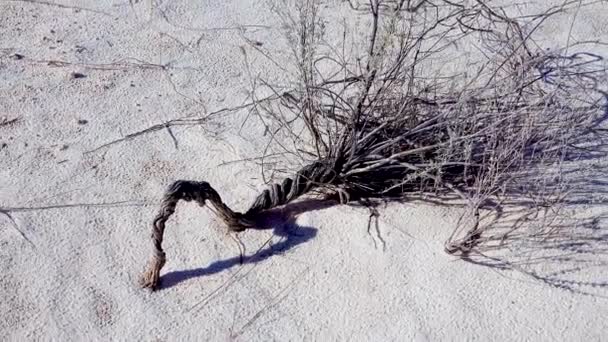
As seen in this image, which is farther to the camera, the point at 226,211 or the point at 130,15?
the point at 130,15

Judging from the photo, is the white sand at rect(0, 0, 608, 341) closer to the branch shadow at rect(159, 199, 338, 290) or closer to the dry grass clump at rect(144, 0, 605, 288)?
the branch shadow at rect(159, 199, 338, 290)

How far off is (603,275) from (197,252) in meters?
1.59

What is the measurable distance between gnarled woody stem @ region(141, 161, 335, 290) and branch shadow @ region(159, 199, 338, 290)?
2.8 inches

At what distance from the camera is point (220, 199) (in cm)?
297

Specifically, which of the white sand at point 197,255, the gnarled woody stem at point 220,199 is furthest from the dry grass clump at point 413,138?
the white sand at point 197,255

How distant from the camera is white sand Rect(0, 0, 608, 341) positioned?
9.39 ft

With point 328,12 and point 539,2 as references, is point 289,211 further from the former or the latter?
point 539,2

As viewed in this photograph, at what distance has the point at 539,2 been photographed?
4664 mm

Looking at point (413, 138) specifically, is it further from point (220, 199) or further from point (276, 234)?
point (220, 199)

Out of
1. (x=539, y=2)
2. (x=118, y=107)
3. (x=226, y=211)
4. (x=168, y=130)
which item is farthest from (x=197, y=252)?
(x=539, y=2)

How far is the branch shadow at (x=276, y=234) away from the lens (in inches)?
118

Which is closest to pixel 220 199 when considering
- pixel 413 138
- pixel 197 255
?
pixel 197 255

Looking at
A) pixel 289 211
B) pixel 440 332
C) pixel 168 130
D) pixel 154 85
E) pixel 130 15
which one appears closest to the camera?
pixel 440 332

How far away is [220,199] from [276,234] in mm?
320
